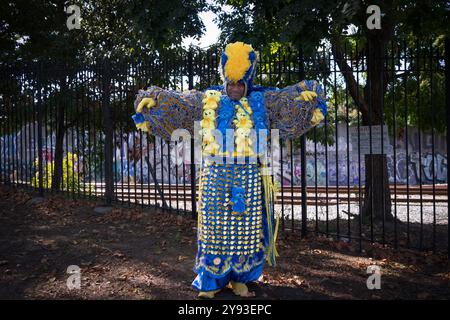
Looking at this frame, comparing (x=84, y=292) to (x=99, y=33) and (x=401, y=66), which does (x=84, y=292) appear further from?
(x=99, y=33)

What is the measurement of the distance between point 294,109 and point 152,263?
2.67 m

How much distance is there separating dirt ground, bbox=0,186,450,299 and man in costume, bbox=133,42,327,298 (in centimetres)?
43

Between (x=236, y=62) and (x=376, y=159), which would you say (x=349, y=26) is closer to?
(x=376, y=159)

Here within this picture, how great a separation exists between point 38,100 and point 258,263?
686cm

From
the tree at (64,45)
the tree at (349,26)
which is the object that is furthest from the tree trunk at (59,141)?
the tree at (349,26)

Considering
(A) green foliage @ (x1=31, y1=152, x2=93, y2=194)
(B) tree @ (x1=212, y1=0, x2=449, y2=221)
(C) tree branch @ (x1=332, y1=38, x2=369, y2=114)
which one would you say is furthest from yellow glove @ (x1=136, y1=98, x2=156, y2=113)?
(A) green foliage @ (x1=31, y1=152, x2=93, y2=194)

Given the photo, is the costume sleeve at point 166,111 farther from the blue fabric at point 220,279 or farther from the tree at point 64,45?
the tree at point 64,45

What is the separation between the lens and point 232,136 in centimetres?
353

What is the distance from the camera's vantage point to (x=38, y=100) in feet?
28.6

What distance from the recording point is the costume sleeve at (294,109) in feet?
11.7

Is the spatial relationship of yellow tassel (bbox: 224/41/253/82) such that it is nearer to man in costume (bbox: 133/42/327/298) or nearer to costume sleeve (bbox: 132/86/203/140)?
man in costume (bbox: 133/42/327/298)

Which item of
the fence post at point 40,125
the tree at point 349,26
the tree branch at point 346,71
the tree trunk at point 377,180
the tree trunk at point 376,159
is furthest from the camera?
the fence post at point 40,125

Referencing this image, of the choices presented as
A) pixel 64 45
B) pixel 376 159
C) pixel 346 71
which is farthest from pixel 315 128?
pixel 64 45

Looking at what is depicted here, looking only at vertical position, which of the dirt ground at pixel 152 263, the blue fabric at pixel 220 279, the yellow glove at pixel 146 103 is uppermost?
the yellow glove at pixel 146 103
